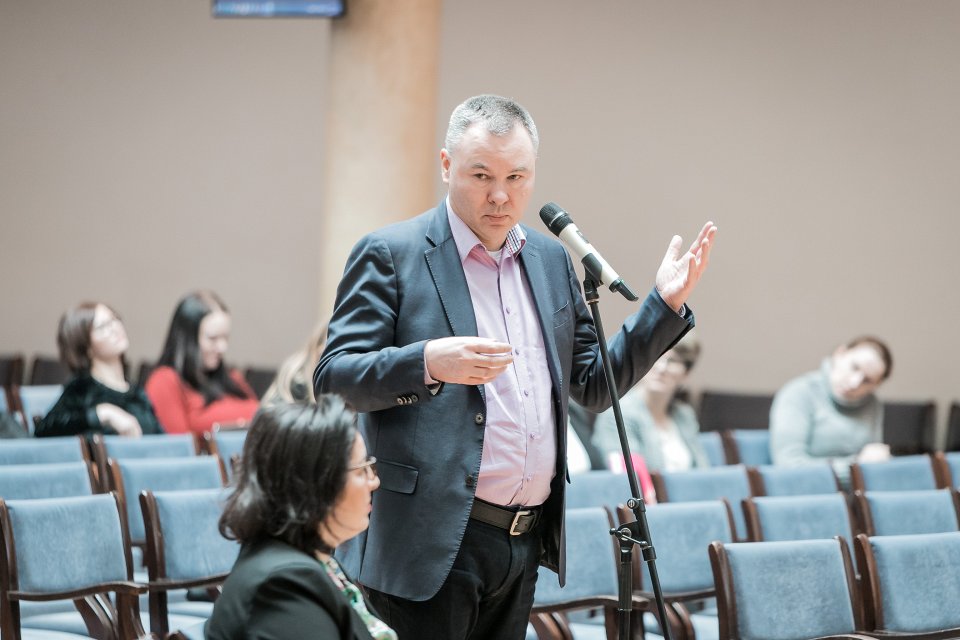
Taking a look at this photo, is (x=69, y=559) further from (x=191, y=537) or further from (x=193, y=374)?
(x=193, y=374)

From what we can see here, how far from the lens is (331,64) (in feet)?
22.0

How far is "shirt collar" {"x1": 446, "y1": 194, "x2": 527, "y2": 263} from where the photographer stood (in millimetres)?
2334

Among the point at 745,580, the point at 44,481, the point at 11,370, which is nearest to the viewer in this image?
the point at 745,580

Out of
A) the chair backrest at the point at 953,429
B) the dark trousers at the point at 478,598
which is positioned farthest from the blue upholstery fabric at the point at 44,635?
the chair backrest at the point at 953,429

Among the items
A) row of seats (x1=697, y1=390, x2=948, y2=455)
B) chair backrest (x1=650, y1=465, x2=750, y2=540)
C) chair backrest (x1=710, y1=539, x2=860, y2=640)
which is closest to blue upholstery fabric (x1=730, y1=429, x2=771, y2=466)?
chair backrest (x1=650, y1=465, x2=750, y2=540)

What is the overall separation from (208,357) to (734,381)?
13.3 ft

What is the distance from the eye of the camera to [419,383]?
2.08 m

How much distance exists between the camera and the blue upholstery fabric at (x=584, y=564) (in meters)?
3.54

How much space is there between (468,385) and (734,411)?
6301mm

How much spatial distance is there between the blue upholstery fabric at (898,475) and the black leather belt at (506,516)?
3402 millimetres

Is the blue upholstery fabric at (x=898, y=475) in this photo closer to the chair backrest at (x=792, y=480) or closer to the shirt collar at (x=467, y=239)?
the chair backrest at (x=792, y=480)

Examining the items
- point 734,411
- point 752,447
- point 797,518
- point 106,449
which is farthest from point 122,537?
point 734,411

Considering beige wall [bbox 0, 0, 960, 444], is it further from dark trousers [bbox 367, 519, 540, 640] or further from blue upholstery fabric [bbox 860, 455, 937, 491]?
dark trousers [bbox 367, 519, 540, 640]

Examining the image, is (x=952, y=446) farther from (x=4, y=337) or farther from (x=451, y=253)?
(x=4, y=337)
